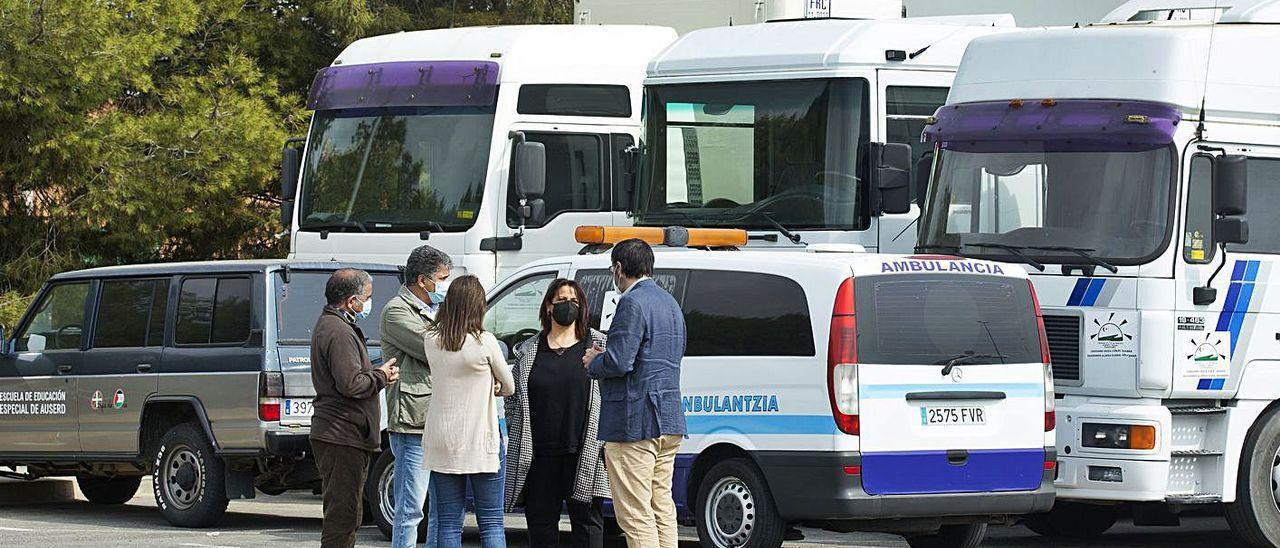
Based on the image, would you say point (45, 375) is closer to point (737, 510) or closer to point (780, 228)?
point (780, 228)

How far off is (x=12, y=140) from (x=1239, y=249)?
1457 cm

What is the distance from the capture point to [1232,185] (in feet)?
39.7

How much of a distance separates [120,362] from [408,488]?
5.40 meters

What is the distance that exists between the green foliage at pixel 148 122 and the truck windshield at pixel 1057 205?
11.7 m

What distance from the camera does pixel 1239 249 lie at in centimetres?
1245

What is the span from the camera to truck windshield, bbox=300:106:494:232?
55.7 ft

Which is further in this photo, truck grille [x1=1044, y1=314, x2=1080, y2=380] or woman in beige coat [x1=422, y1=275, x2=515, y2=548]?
truck grille [x1=1044, y1=314, x2=1080, y2=380]

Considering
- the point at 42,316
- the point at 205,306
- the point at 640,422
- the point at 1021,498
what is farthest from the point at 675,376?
the point at 42,316

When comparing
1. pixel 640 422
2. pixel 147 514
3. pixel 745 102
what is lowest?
pixel 147 514

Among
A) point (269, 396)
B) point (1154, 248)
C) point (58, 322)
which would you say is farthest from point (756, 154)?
point (58, 322)

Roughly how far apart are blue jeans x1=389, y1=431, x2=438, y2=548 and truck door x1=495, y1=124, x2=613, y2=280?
6867mm

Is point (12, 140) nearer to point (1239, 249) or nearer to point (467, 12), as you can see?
point (467, 12)

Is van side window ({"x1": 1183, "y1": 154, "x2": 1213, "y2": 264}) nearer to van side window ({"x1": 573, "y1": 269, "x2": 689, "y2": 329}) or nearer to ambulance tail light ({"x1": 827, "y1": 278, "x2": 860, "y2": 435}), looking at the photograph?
ambulance tail light ({"x1": 827, "y1": 278, "x2": 860, "y2": 435})

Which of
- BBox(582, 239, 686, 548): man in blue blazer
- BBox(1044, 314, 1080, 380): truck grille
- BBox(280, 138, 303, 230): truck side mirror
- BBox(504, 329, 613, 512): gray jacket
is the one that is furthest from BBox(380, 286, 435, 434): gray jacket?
BBox(280, 138, 303, 230): truck side mirror
